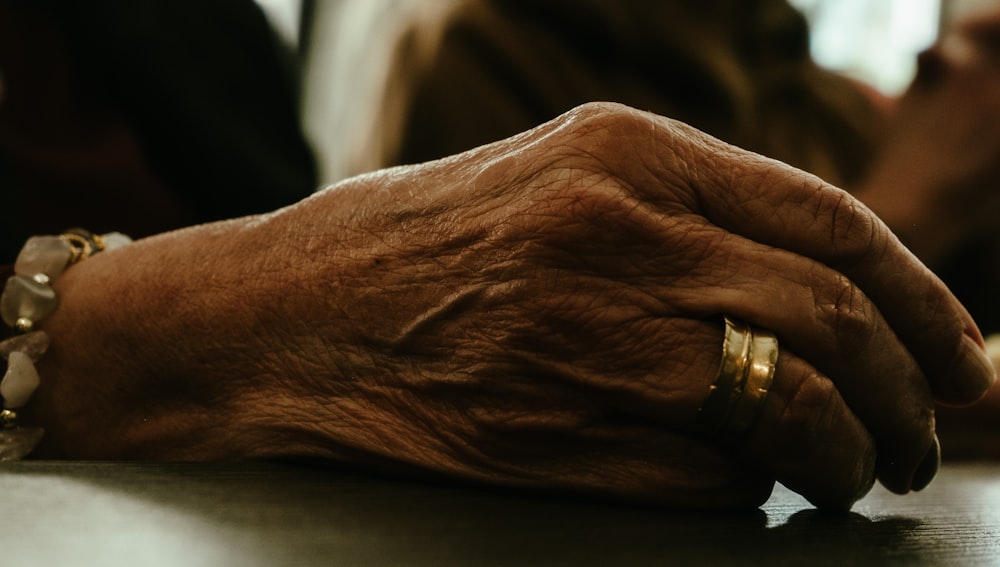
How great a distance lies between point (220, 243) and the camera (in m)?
0.52

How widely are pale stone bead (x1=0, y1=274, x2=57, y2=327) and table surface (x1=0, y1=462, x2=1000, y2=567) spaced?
162 mm

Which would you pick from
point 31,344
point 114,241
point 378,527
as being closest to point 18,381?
point 31,344

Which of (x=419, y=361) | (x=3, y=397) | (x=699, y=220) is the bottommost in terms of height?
(x=3, y=397)

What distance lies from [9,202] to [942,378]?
2.09ft

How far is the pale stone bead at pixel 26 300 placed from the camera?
543 mm

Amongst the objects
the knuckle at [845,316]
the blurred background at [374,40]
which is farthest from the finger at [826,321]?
the blurred background at [374,40]

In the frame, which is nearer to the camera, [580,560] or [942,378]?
[580,560]

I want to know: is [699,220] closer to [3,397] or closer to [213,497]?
[213,497]

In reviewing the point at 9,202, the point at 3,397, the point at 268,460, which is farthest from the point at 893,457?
the point at 9,202

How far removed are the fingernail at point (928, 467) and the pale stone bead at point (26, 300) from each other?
19.8 inches

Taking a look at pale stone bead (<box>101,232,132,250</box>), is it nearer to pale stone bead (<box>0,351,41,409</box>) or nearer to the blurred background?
pale stone bead (<box>0,351,41,409</box>)

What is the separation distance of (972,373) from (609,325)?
189 millimetres

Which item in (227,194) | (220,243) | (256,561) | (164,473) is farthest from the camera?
(227,194)

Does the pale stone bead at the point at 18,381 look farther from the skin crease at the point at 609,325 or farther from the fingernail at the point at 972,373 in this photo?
the fingernail at the point at 972,373
